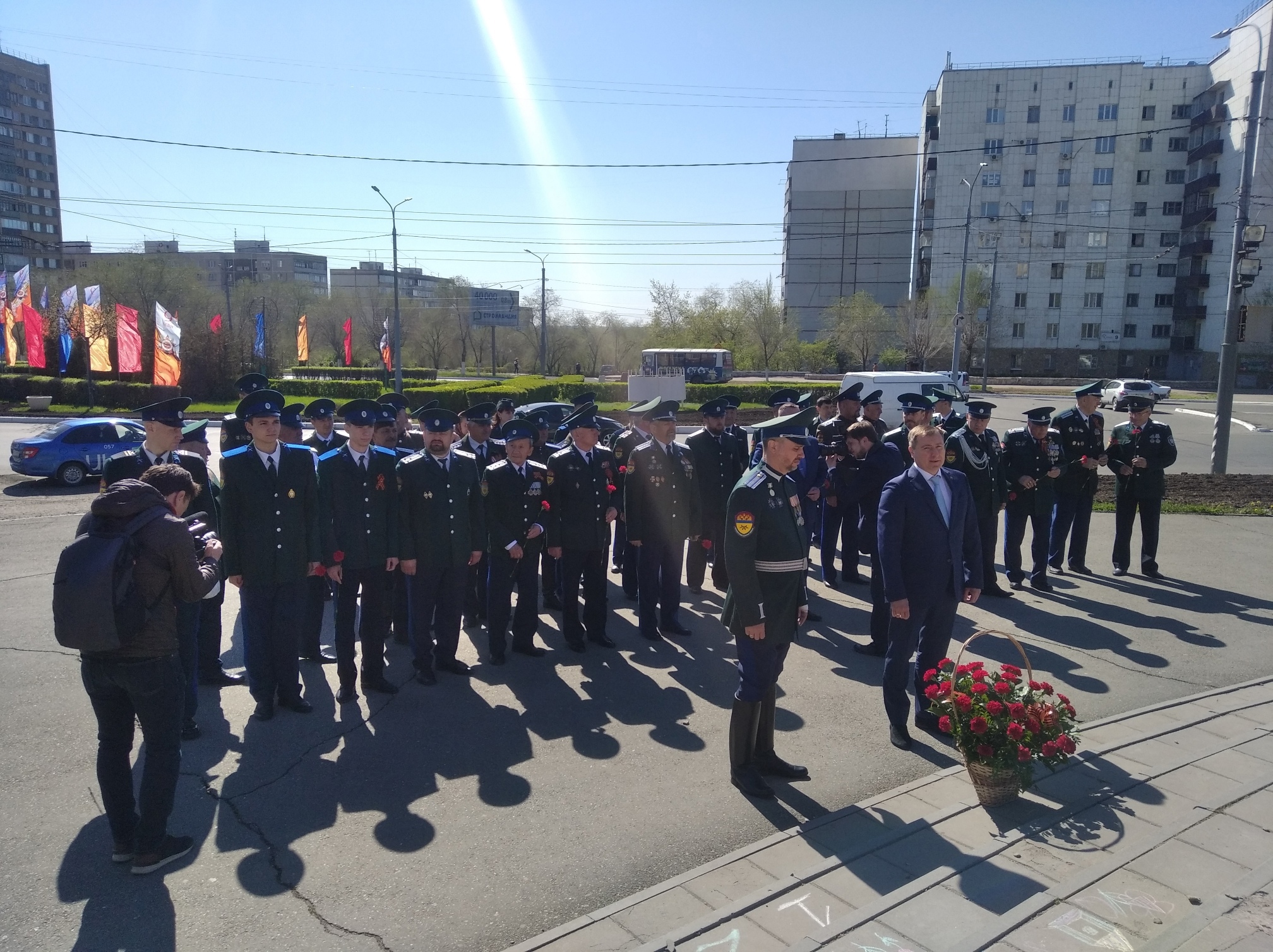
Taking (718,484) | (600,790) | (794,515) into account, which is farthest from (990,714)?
(718,484)

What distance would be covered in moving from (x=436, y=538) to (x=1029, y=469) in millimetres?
6808

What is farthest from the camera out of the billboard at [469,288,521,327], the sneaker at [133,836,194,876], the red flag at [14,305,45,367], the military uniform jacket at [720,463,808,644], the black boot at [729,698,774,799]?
the billboard at [469,288,521,327]

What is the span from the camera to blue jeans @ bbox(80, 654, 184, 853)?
389 cm

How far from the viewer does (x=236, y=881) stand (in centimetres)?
389

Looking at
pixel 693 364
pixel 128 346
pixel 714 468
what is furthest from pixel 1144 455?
pixel 693 364

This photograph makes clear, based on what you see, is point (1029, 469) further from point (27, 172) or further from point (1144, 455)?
point (27, 172)

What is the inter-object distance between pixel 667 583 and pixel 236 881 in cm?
451

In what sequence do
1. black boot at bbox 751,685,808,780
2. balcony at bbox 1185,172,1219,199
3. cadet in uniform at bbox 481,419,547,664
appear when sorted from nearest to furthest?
black boot at bbox 751,685,808,780 → cadet in uniform at bbox 481,419,547,664 → balcony at bbox 1185,172,1219,199

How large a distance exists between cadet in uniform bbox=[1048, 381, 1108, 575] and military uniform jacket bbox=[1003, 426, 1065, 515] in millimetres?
388

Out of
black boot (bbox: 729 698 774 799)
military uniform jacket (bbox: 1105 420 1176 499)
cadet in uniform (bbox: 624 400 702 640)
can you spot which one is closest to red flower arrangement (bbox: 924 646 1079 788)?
black boot (bbox: 729 698 774 799)

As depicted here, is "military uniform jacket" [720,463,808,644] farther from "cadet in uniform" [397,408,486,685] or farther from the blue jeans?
the blue jeans

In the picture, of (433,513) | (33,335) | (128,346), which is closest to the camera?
(433,513)

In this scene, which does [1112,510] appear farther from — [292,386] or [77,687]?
[292,386]

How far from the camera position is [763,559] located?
4691mm
